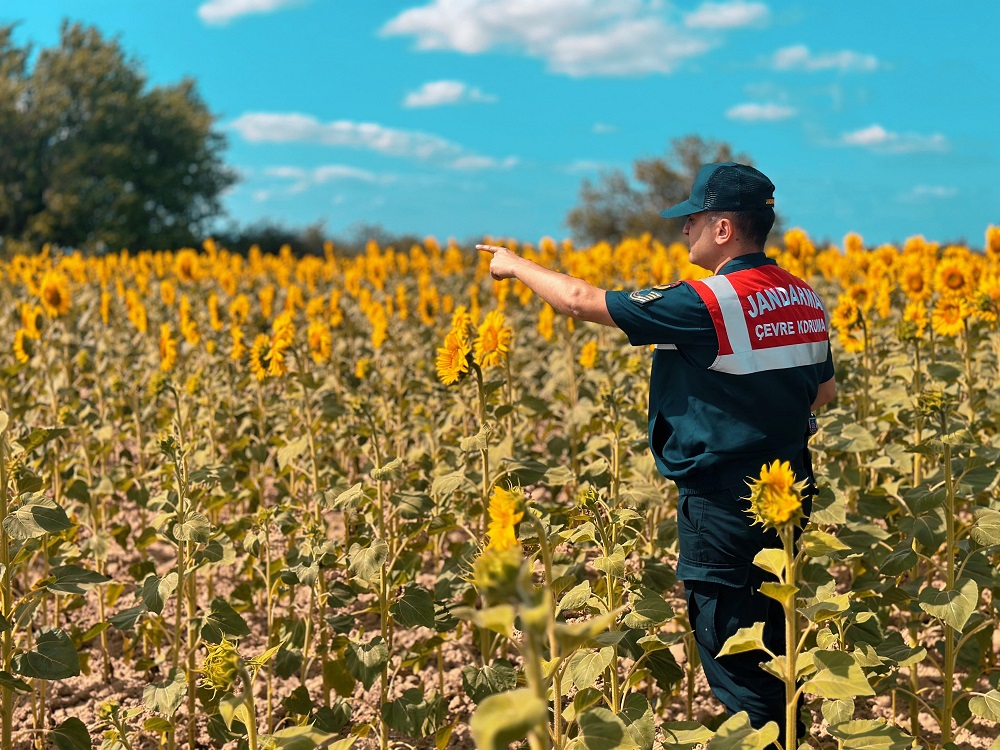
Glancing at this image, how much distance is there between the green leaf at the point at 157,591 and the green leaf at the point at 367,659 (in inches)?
21.0

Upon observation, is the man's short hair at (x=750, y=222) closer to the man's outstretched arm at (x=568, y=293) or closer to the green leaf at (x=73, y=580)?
the man's outstretched arm at (x=568, y=293)

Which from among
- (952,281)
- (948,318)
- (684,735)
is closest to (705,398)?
(684,735)

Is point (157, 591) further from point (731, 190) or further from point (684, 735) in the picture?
point (731, 190)

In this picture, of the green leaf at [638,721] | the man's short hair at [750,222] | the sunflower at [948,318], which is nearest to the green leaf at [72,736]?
the green leaf at [638,721]

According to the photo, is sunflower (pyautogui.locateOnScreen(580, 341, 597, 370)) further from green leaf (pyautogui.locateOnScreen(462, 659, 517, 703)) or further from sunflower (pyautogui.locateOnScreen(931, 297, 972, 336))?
green leaf (pyautogui.locateOnScreen(462, 659, 517, 703))

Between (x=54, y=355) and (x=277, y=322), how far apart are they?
2.47 metres

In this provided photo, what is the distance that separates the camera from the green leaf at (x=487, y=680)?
2.61m

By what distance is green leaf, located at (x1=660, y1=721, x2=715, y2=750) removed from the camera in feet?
6.66

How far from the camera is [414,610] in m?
2.85

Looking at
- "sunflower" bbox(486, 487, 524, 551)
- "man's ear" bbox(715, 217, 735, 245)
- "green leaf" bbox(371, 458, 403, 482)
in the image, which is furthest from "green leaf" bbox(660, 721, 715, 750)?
"man's ear" bbox(715, 217, 735, 245)

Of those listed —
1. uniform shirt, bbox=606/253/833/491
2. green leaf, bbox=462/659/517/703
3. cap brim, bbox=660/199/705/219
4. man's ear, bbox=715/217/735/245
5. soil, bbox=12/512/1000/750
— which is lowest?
soil, bbox=12/512/1000/750

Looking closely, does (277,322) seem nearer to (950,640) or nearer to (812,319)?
(812,319)

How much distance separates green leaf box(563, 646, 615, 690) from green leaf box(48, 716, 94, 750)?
1.45 meters

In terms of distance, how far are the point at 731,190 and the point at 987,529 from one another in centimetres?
113
